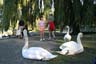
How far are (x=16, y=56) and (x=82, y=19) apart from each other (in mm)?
12346

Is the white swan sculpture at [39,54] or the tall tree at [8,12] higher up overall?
the tall tree at [8,12]

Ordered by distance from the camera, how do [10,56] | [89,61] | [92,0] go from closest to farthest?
[89,61], [10,56], [92,0]

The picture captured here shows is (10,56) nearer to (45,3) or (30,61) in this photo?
(30,61)

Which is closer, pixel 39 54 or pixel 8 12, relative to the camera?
pixel 39 54

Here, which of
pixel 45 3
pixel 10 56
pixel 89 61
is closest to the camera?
pixel 89 61

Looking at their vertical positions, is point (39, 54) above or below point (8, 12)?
below

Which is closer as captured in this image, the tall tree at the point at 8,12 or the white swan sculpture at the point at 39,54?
the white swan sculpture at the point at 39,54

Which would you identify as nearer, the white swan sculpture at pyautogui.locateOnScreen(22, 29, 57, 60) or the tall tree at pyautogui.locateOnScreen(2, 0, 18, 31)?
the white swan sculpture at pyautogui.locateOnScreen(22, 29, 57, 60)

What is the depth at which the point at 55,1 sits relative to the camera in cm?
2584

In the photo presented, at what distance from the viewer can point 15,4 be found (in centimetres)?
2700

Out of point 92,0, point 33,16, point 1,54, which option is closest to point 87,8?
point 92,0

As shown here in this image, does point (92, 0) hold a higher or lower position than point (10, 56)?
higher

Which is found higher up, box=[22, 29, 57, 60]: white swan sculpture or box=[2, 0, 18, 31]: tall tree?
box=[2, 0, 18, 31]: tall tree

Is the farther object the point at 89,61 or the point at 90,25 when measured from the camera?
the point at 90,25
